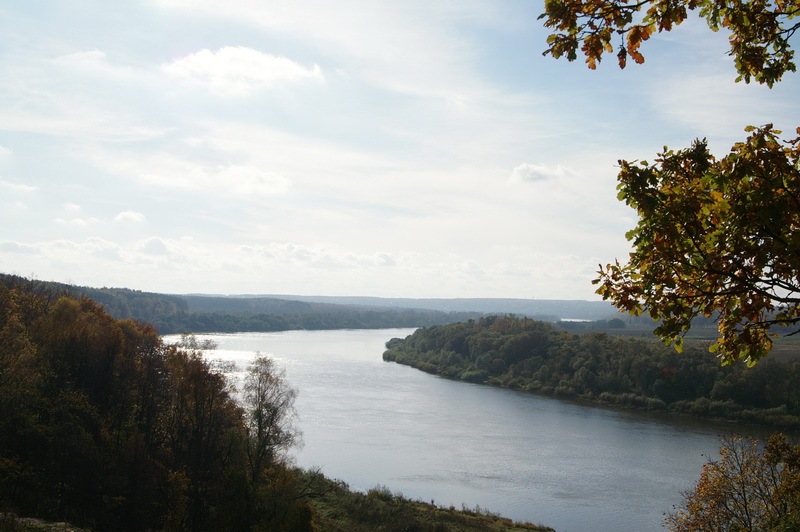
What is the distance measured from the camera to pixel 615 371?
42250 mm

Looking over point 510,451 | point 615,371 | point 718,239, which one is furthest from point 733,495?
point 615,371

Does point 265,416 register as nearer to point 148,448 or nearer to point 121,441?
point 148,448

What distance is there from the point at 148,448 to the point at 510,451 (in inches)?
572

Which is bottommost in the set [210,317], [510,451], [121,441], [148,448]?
[510,451]

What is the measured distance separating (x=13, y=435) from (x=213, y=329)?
257 feet

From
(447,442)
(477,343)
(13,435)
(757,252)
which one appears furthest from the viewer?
(477,343)

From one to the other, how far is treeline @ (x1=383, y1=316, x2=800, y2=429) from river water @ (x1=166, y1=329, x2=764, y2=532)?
3.41 m

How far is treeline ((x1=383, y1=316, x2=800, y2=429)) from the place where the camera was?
35344 millimetres

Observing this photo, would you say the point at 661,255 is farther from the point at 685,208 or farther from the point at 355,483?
the point at 355,483

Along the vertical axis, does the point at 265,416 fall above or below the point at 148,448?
above

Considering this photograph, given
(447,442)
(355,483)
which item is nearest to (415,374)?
(447,442)

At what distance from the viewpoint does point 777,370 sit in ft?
120

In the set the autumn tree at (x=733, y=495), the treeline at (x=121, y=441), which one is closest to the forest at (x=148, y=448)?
the treeline at (x=121, y=441)

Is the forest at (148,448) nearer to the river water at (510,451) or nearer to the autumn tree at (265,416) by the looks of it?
the autumn tree at (265,416)
